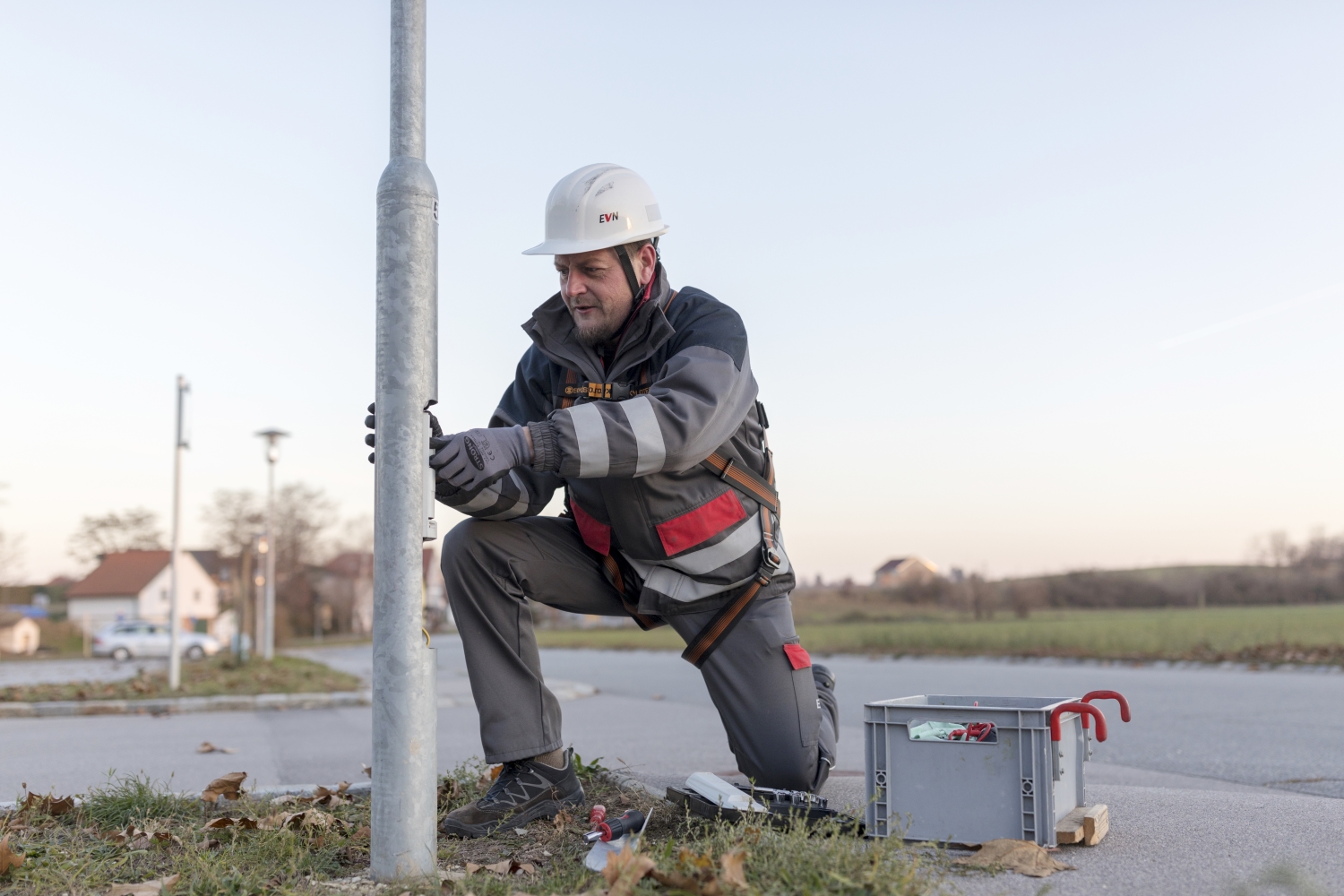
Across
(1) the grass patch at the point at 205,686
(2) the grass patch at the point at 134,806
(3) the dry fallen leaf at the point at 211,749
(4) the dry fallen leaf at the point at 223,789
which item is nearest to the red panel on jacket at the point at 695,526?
(4) the dry fallen leaf at the point at 223,789

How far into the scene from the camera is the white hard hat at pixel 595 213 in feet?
12.0

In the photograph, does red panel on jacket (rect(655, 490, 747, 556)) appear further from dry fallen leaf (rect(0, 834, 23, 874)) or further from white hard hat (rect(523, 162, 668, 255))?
dry fallen leaf (rect(0, 834, 23, 874))

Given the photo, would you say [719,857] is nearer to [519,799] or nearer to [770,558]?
[519,799]

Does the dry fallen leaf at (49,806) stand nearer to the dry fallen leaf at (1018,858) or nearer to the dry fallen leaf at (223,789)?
the dry fallen leaf at (223,789)

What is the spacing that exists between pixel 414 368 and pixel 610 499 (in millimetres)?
1144

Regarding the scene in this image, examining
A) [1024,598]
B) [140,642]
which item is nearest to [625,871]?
[1024,598]

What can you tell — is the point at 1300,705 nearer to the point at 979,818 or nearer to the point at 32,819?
the point at 979,818

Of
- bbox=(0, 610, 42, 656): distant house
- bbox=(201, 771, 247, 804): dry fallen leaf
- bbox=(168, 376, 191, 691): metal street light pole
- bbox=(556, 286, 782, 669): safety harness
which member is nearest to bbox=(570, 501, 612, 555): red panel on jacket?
bbox=(556, 286, 782, 669): safety harness

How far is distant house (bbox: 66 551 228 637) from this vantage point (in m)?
70.9

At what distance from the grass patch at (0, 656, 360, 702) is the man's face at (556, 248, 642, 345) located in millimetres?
9663

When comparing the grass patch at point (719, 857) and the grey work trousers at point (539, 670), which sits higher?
the grey work trousers at point (539, 670)

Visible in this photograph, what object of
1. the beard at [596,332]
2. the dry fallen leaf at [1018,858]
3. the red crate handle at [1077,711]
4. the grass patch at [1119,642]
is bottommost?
the grass patch at [1119,642]

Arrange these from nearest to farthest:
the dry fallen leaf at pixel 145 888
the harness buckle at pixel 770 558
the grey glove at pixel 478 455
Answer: the dry fallen leaf at pixel 145 888
the grey glove at pixel 478 455
the harness buckle at pixel 770 558

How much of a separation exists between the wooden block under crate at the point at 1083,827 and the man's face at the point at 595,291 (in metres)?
2.15
